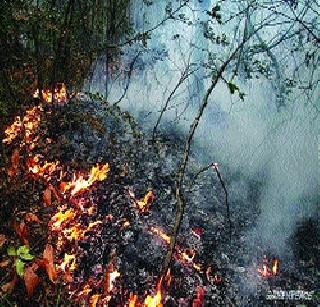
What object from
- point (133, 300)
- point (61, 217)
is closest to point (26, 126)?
point (61, 217)

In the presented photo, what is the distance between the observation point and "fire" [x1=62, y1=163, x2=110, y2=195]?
6.07 meters

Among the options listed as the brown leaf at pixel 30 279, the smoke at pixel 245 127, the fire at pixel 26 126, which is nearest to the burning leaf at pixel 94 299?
the brown leaf at pixel 30 279

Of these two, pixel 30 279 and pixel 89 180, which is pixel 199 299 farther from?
pixel 89 180

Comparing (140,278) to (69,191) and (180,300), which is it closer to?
(180,300)

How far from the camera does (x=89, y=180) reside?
6.32 m

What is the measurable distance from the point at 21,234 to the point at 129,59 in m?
7.58

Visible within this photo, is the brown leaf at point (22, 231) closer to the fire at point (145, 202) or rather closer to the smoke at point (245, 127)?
→ the fire at point (145, 202)

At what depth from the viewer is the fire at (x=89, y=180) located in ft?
19.9

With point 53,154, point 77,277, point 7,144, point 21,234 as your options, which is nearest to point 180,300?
point 77,277

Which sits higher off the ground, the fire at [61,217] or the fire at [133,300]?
the fire at [61,217]

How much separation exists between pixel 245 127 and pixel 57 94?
5210 millimetres

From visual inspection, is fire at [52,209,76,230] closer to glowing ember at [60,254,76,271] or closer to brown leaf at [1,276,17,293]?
glowing ember at [60,254,76,271]

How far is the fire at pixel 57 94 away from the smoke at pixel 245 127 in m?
1.79

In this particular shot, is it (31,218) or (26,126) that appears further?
(26,126)
